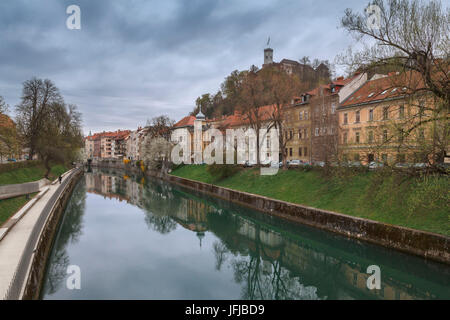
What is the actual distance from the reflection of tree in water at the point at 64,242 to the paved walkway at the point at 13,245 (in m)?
1.51

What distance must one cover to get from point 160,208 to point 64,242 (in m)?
12.0

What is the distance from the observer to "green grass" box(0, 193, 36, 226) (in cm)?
1467

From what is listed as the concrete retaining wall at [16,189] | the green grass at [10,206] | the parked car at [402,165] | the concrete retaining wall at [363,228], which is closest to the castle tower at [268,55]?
the concrete retaining wall at [363,228]

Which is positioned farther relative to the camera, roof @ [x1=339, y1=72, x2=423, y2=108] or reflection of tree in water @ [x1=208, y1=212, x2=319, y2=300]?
roof @ [x1=339, y1=72, x2=423, y2=108]

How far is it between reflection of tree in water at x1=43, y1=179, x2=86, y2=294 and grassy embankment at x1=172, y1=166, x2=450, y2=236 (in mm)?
12630

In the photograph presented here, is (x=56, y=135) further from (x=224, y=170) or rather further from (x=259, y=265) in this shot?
(x=259, y=265)

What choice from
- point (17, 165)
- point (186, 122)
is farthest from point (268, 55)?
point (17, 165)

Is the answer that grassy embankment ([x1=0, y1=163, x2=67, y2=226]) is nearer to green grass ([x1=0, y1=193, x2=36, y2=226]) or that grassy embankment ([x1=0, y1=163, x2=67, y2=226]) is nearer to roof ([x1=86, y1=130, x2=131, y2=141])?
green grass ([x1=0, y1=193, x2=36, y2=226])

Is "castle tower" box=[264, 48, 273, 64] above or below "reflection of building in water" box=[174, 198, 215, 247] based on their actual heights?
above

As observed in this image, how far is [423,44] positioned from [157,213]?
2092 cm

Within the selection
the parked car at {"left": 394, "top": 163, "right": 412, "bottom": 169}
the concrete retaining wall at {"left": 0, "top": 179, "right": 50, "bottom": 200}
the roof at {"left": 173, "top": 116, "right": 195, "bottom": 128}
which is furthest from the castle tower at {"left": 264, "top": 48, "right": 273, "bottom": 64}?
the parked car at {"left": 394, "top": 163, "right": 412, "bottom": 169}

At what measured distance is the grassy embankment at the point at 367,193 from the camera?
37.9 feet

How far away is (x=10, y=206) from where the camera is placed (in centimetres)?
1677
